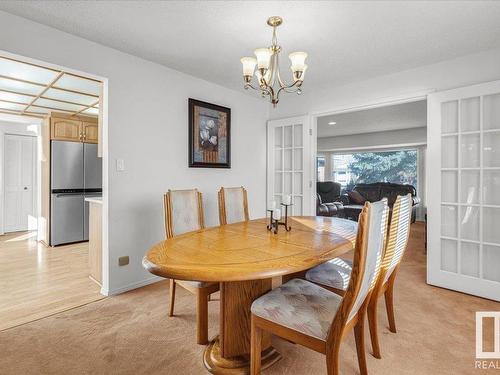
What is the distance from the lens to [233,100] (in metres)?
3.84

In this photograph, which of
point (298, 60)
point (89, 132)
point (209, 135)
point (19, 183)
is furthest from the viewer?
point (19, 183)

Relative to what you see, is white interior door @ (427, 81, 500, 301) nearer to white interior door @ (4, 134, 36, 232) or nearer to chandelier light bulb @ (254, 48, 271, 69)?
chandelier light bulb @ (254, 48, 271, 69)

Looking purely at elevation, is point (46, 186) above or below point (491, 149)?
below

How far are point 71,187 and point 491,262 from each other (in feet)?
18.5

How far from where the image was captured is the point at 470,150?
2703 mm

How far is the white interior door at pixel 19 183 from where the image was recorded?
5.27m

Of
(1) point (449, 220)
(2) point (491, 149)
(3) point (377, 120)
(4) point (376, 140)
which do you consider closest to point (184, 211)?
(1) point (449, 220)

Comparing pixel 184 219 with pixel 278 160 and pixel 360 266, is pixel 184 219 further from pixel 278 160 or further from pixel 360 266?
pixel 278 160

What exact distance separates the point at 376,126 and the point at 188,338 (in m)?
6.39

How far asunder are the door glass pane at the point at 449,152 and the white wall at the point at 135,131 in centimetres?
259

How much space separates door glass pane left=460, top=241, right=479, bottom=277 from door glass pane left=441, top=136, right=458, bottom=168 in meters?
0.80

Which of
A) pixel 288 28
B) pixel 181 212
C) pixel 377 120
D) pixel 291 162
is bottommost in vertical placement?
pixel 181 212

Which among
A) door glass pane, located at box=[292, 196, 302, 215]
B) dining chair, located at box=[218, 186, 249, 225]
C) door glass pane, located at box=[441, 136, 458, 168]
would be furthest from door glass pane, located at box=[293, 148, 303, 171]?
door glass pane, located at box=[441, 136, 458, 168]

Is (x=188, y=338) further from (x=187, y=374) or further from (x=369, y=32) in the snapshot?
(x=369, y=32)
